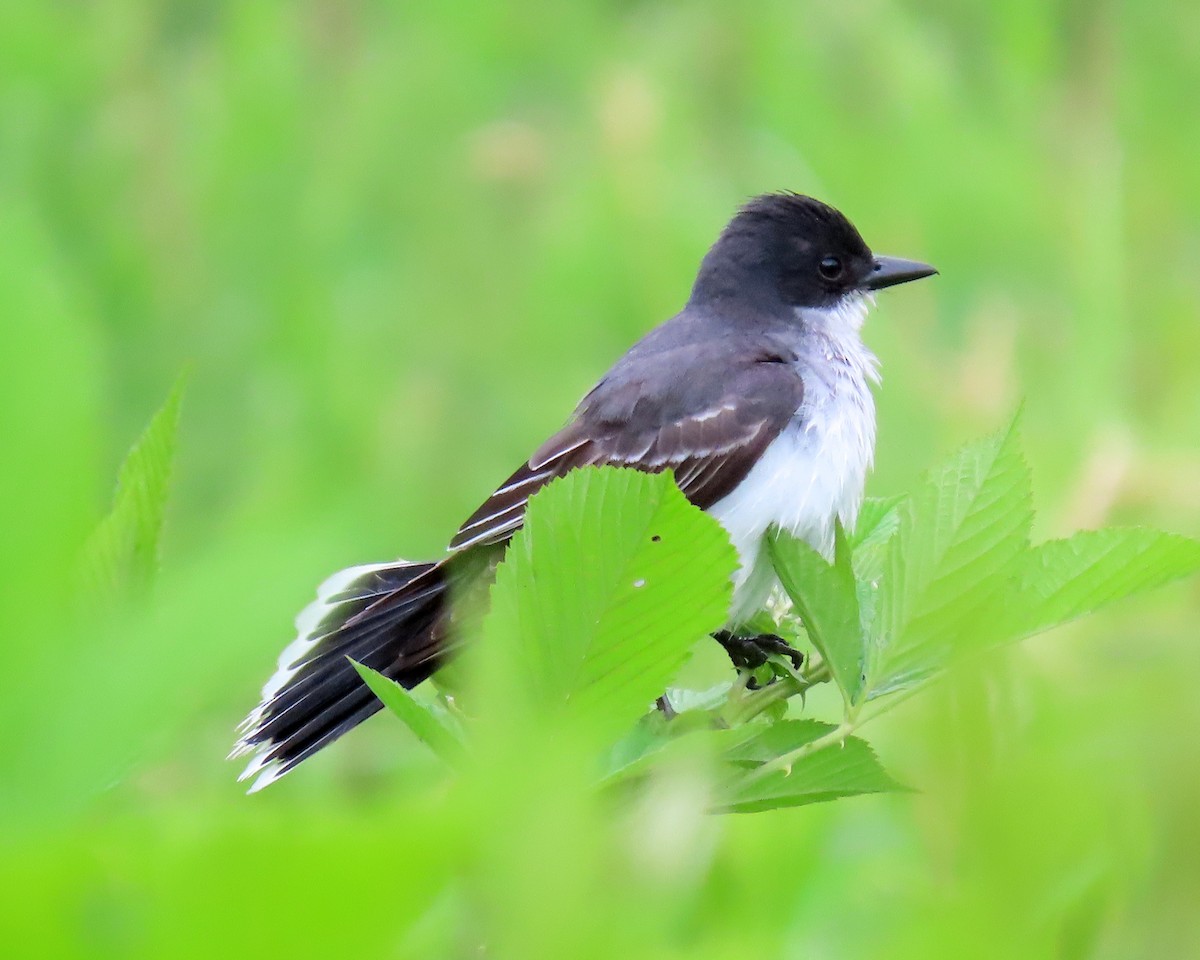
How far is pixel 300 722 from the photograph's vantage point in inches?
74.9

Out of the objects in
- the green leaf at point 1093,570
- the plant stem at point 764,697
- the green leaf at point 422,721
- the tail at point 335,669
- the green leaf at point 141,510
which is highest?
the green leaf at point 141,510

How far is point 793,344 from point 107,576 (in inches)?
104

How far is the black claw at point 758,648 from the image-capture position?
201 centimetres

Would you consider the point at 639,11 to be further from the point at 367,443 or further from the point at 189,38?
the point at 367,443

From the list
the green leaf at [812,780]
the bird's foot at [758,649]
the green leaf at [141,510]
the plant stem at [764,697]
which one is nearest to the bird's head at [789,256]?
the bird's foot at [758,649]

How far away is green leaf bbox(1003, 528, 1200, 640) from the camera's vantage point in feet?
3.40

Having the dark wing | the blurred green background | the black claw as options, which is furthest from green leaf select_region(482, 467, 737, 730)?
the dark wing

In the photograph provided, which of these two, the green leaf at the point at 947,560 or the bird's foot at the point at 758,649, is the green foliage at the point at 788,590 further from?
the bird's foot at the point at 758,649

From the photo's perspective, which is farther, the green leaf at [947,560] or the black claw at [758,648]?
the black claw at [758,648]

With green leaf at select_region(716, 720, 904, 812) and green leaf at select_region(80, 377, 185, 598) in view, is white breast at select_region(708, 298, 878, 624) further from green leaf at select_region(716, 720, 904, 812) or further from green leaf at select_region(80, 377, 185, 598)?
green leaf at select_region(80, 377, 185, 598)

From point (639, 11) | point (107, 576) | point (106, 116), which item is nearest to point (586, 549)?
point (107, 576)

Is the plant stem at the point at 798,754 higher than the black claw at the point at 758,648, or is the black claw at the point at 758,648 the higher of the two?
the plant stem at the point at 798,754

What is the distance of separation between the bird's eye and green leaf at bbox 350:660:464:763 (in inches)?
111

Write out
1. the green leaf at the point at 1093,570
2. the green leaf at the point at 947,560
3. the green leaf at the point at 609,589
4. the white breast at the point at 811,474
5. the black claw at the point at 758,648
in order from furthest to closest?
1. the white breast at the point at 811,474
2. the black claw at the point at 758,648
3. the green leaf at the point at 1093,570
4. the green leaf at the point at 947,560
5. the green leaf at the point at 609,589
